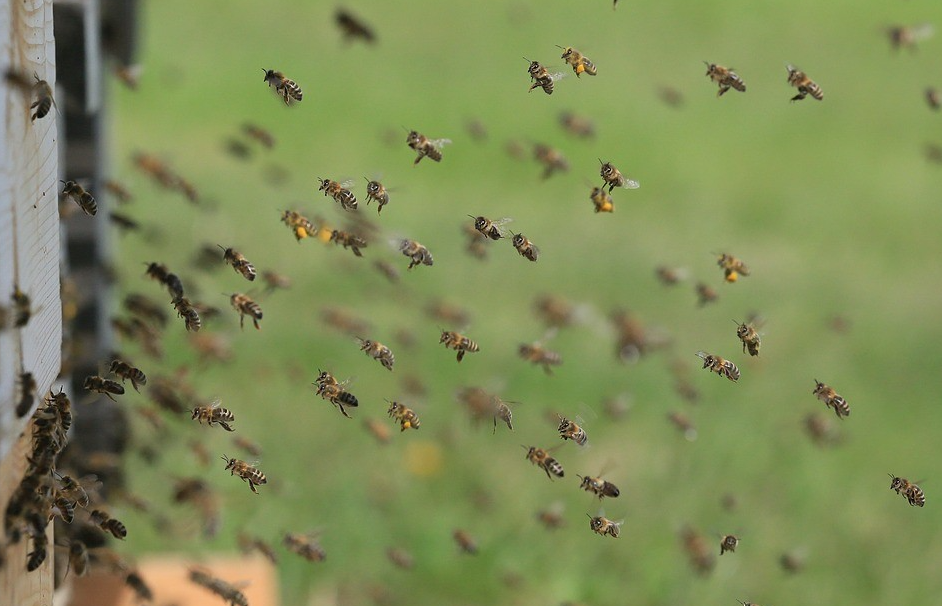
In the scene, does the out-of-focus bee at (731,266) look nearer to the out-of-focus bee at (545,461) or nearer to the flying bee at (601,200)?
the flying bee at (601,200)

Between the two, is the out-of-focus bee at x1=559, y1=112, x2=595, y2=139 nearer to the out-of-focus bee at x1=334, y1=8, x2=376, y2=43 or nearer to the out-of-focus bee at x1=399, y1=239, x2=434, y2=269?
the out-of-focus bee at x1=334, y1=8, x2=376, y2=43

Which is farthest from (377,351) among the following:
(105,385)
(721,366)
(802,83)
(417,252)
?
(802,83)

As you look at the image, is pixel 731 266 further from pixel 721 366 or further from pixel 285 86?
pixel 285 86

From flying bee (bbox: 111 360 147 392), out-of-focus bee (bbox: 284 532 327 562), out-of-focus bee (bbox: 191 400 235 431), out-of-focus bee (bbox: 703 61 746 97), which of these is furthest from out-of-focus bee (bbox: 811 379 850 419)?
flying bee (bbox: 111 360 147 392)

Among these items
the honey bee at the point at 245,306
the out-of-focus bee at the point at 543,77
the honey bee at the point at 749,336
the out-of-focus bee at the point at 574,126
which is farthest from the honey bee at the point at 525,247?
the out-of-focus bee at the point at 574,126

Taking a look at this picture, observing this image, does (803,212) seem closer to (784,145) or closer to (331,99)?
(784,145)

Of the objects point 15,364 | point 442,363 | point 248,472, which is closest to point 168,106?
point 442,363

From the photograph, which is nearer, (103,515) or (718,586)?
(103,515)
